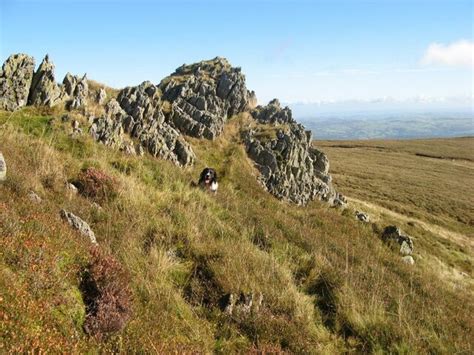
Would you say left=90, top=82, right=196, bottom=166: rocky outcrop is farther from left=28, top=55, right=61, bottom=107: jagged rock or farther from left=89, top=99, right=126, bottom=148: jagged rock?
left=28, top=55, right=61, bottom=107: jagged rock

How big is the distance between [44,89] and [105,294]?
16.4 m

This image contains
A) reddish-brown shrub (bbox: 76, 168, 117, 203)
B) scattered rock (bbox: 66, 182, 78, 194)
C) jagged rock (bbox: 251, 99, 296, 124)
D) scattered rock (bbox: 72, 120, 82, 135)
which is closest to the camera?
scattered rock (bbox: 66, 182, 78, 194)

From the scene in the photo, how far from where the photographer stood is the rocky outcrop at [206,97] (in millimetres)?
27469

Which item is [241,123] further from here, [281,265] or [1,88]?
[281,265]

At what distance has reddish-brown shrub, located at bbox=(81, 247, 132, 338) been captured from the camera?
5.27 meters

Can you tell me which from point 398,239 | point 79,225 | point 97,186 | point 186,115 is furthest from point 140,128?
point 398,239

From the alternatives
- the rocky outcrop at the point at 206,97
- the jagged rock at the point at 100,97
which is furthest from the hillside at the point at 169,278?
the rocky outcrop at the point at 206,97

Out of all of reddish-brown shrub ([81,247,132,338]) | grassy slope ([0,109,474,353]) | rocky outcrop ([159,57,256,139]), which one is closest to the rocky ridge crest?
rocky outcrop ([159,57,256,139])

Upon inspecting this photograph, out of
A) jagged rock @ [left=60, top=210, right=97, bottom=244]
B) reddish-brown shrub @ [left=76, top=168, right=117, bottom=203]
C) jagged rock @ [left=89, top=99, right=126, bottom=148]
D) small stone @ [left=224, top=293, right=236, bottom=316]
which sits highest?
jagged rock @ [left=89, top=99, right=126, bottom=148]

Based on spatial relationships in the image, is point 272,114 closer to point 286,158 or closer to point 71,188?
point 286,158

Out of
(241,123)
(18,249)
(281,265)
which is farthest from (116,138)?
(241,123)

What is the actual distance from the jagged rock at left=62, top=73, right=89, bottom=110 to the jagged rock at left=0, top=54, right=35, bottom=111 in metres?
1.69

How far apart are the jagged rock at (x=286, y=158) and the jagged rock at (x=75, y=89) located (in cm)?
1246

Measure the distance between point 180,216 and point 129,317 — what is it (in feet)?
13.8
